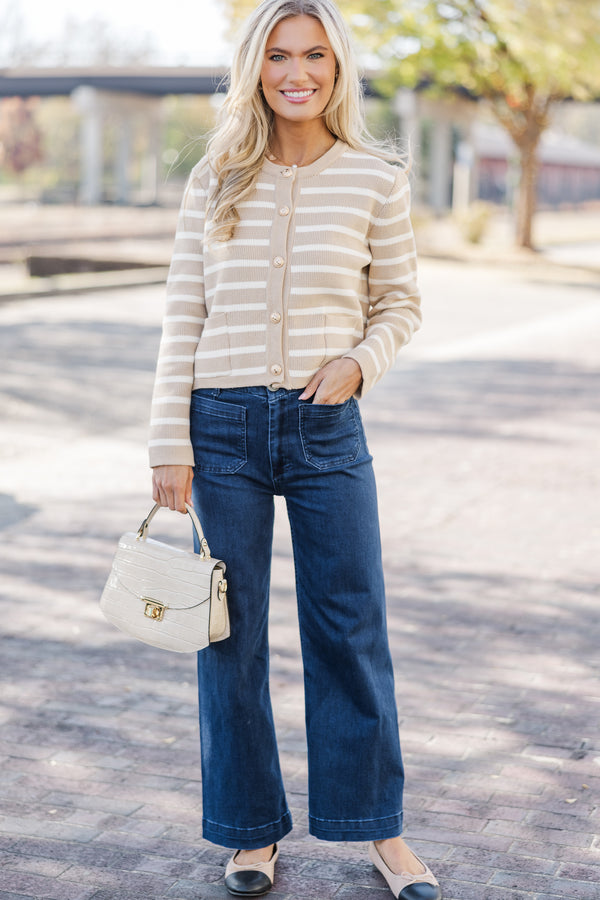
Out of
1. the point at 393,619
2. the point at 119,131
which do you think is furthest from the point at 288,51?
the point at 119,131

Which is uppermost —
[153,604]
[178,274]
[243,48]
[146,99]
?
[146,99]

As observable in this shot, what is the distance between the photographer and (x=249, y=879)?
2.85 metres

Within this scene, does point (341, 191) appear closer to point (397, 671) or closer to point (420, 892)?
point (420, 892)

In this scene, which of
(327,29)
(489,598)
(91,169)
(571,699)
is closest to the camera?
(327,29)

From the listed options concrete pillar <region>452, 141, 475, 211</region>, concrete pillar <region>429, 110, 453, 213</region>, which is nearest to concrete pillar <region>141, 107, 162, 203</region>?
concrete pillar <region>429, 110, 453, 213</region>

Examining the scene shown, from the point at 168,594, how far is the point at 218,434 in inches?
14.8

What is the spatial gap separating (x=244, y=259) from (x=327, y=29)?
1.69ft

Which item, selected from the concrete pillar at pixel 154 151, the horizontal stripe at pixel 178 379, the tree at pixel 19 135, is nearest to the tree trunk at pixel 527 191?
the horizontal stripe at pixel 178 379

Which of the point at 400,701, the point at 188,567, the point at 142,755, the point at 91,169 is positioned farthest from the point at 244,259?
the point at 91,169

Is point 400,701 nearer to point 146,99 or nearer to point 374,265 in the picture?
point 374,265

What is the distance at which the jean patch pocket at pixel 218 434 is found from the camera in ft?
8.71

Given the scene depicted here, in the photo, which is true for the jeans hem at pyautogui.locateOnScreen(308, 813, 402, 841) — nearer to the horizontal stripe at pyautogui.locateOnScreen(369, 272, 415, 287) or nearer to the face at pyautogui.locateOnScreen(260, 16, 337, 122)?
the horizontal stripe at pyautogui.locateOnScreen(369, 272, 415, 287)

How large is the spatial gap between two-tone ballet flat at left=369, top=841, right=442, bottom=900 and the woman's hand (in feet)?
3.22

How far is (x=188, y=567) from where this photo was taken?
2.68 metres
